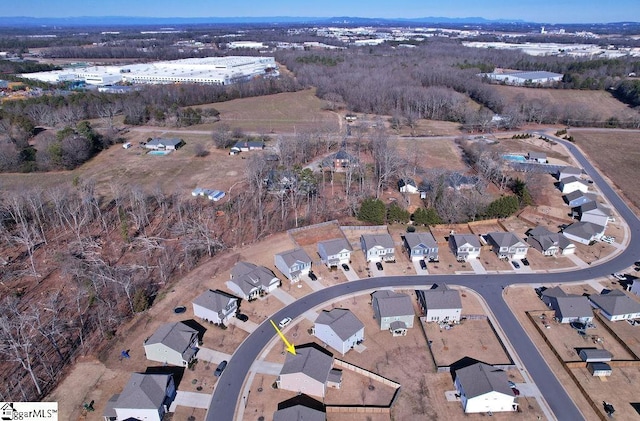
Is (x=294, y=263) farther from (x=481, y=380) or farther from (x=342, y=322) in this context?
(x=481, y=380)

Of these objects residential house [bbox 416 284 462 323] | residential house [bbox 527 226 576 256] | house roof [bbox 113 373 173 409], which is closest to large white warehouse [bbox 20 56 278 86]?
residential house [bbox 527 226 576 256]

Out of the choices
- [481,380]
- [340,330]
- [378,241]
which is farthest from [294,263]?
[481,380]

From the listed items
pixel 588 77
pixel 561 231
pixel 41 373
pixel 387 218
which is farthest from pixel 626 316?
pixel 588 77

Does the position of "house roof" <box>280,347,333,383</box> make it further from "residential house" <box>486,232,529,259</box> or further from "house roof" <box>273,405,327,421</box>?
"residential house" <box>486,232,529,259</box>

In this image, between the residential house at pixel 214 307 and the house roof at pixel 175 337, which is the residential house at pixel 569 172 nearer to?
the residential house at pixel 214 307

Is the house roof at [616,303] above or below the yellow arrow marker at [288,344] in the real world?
above

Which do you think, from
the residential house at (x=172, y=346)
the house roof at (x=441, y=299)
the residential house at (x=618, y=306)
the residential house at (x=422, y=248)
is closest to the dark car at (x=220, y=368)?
the residential house at (x=172, y=346)
